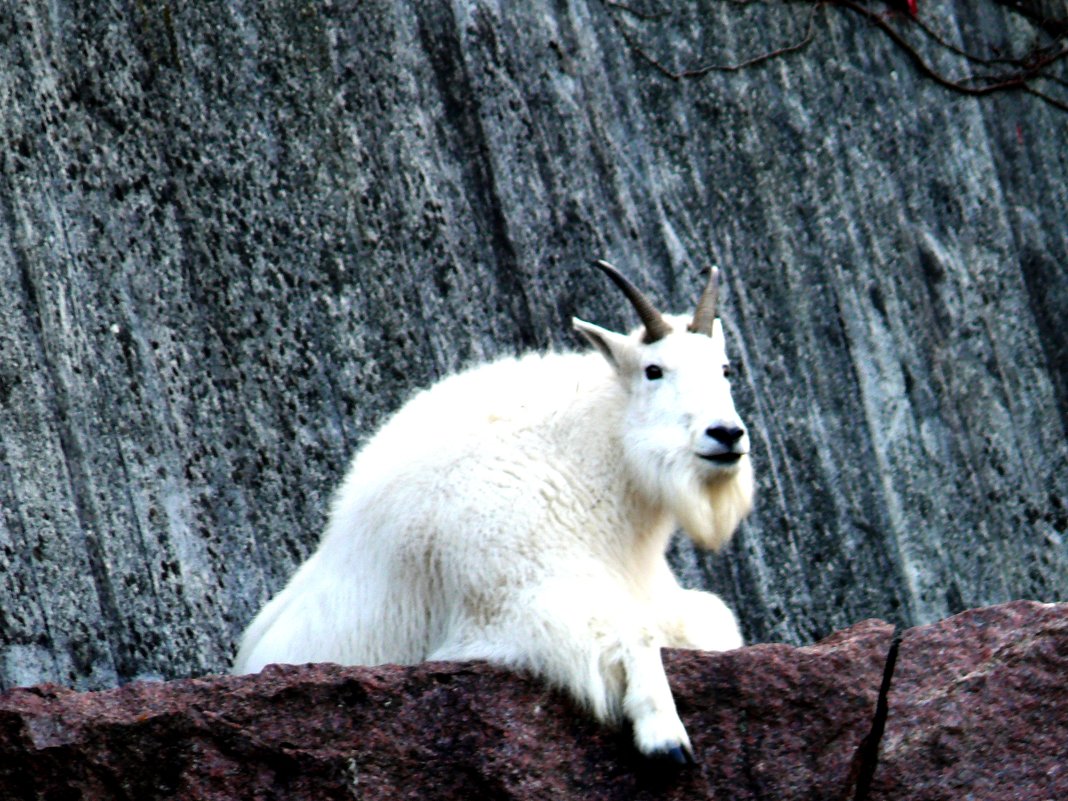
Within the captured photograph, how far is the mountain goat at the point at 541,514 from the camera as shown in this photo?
16.2 ft

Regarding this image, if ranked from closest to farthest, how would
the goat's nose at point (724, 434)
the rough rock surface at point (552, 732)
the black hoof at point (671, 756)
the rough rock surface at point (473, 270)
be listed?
the rough rock surface at point (552, 732), the black hoof at point (671, 756), the goat's nose at point (724, 434), the rough rock surface at point (473, 270)

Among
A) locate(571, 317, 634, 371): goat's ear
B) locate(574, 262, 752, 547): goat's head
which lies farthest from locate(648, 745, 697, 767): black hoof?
Answer: locate(571, 317, 634, 371): goat's ear

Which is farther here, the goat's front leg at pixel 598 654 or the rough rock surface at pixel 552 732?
the goat's front leg at pixel 598 654

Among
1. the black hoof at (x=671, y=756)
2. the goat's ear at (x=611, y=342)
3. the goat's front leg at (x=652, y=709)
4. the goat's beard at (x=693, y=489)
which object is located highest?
the goat's ear at (x=611, y=342)

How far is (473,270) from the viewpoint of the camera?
777 centimetres

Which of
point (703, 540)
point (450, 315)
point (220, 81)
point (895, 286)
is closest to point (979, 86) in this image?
point (895, 286)

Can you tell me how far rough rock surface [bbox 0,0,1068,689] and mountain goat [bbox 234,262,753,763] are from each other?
4.14 ft

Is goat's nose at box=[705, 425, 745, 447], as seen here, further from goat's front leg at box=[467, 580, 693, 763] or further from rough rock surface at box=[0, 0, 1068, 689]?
rough rock surface at box=[0, 0, 1068, 689]

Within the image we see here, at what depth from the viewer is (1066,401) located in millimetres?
9719

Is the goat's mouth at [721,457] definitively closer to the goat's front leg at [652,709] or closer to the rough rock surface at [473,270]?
the goat's front leg at [652,709]

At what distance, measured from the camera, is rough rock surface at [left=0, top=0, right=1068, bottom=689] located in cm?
657

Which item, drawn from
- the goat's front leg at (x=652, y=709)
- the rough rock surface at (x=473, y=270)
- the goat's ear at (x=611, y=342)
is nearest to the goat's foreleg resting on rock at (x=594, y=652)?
the goat's front leg at (x=652, y=709)

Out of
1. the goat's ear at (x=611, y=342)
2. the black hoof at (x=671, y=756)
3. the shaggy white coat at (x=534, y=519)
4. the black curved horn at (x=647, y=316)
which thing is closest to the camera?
the black hoof at (x=671, y=756)

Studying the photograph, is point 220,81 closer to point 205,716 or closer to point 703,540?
point 703,540
